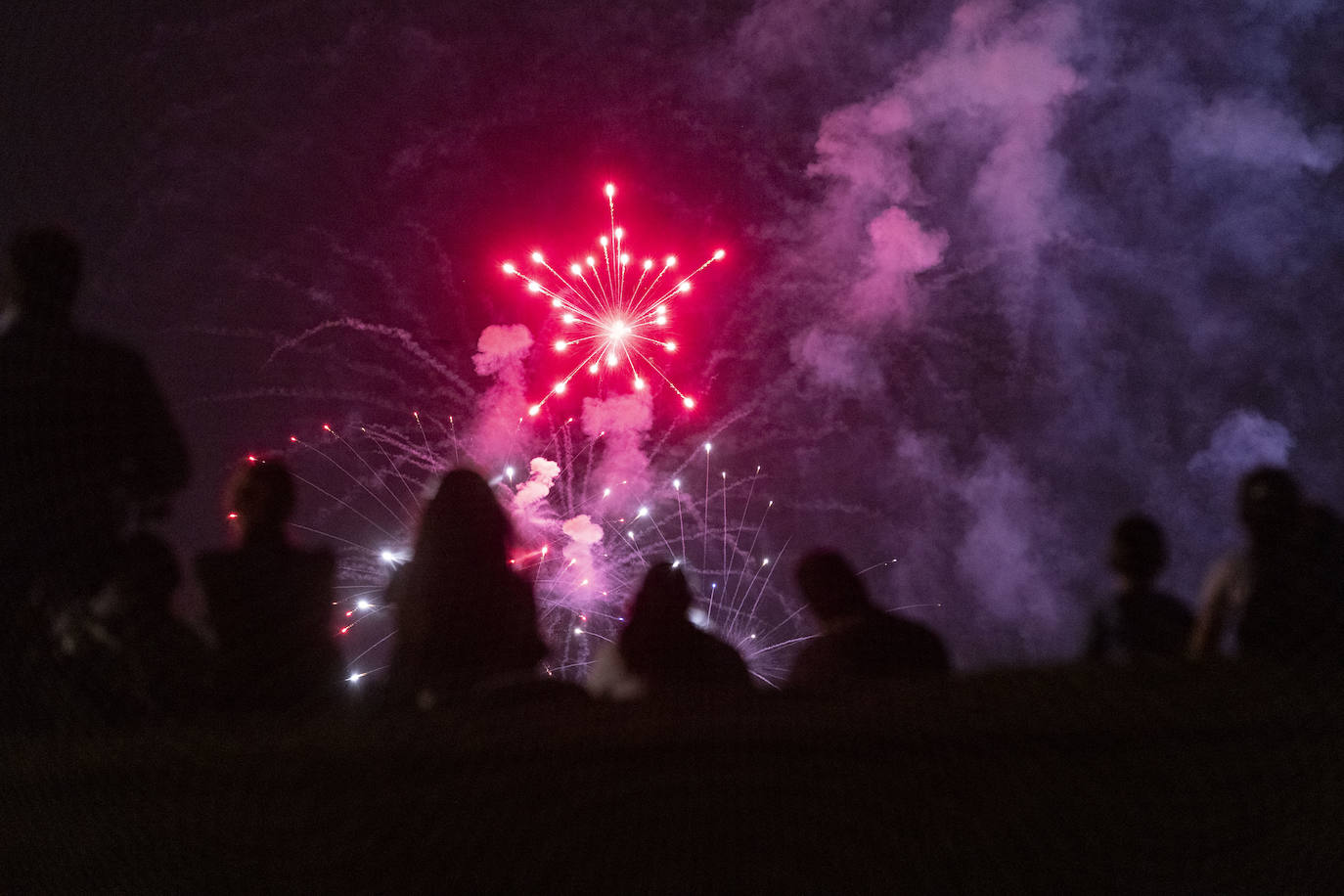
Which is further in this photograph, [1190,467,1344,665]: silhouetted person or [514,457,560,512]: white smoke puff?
[514,457,560,512]: white smoke puff

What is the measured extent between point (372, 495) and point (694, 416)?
2.56 m

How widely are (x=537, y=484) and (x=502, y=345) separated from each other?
1.21m

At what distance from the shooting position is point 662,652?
158 centimetres

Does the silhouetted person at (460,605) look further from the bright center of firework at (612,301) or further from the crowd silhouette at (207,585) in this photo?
the bright center of firework at (612,301)

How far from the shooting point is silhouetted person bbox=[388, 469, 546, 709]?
1.52 metres

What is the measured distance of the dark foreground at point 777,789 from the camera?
1035 mm

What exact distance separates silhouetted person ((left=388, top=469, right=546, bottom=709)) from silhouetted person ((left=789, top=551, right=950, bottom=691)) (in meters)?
0.59

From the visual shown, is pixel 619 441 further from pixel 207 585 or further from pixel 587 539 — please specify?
Answer: pixel 207 585

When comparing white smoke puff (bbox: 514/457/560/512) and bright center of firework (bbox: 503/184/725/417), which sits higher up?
bright center of firework (bbox: 503/184/725/417)

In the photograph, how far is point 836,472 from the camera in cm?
487

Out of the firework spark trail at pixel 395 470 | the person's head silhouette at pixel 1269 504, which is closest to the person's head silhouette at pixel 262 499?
the person's head silhouette at pixel 1269 504

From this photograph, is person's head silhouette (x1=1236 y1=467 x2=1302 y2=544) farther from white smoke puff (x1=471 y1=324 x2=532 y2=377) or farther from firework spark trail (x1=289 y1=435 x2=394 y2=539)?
white smoke puff (x1=471 y1=324 x2=532 y2=377)

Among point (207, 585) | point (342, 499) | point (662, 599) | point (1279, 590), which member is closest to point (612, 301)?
point (342, 499)

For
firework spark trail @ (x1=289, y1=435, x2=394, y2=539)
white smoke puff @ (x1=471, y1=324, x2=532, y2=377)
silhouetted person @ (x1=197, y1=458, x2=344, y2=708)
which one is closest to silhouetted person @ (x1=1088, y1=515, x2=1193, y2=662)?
silhouetted person @ (x1=197, y1=458, x2=344, y2=708)
